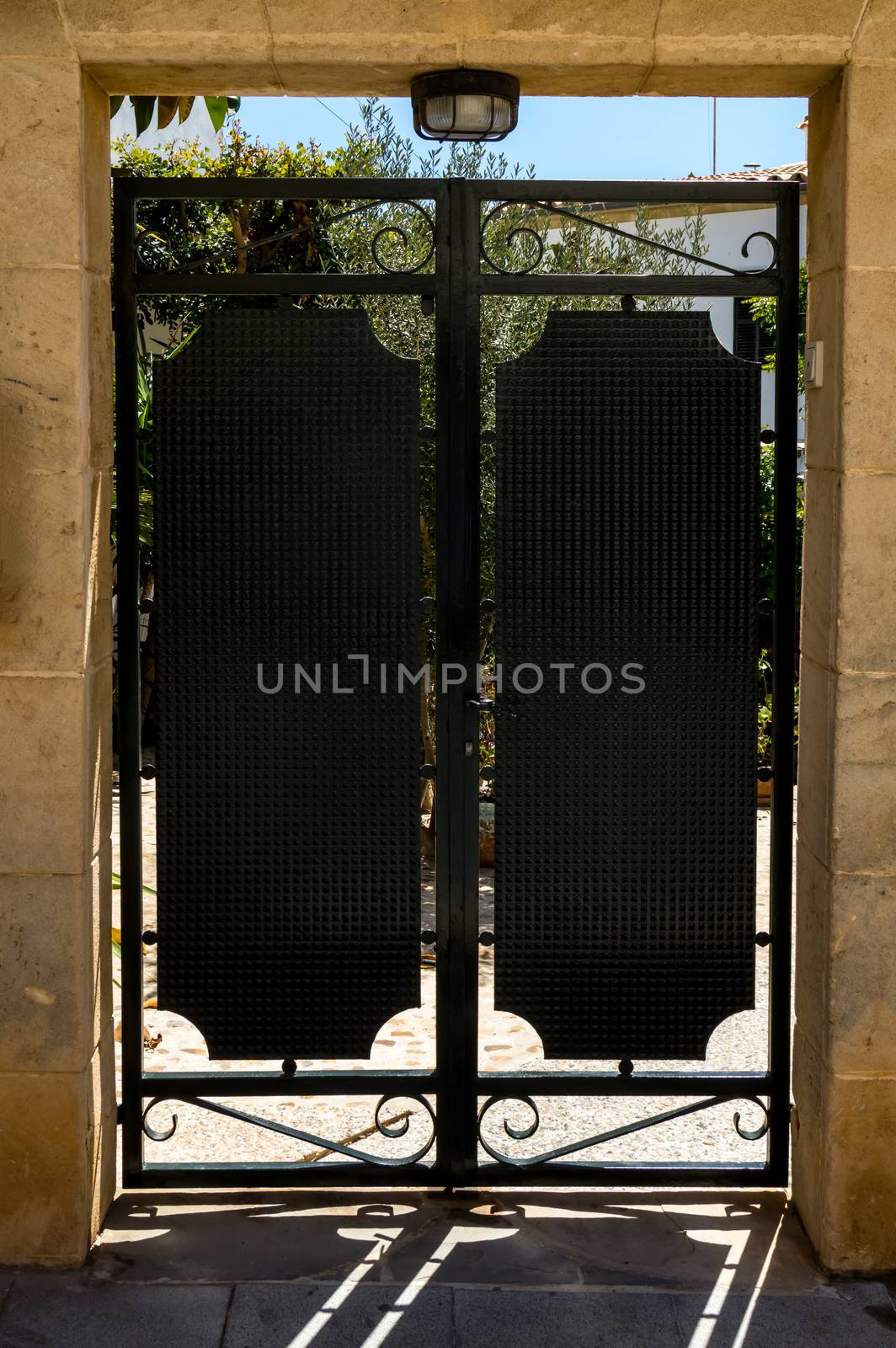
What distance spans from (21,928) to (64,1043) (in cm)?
31

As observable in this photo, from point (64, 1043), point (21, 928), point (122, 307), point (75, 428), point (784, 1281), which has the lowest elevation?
point (784, 1281)

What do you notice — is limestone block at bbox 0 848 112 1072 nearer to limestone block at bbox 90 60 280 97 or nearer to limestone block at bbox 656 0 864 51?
limestone block at bbox 90 60 280 97


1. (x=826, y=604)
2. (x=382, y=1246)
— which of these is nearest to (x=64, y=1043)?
(x=382, y=1246)

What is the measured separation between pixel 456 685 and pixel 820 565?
100 centimetres

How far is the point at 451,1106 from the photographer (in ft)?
12.8

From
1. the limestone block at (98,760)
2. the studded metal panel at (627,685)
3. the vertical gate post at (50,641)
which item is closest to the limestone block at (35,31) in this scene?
the vertical gate post at (50,641)

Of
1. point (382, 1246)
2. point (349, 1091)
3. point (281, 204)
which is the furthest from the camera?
point (281, 204)

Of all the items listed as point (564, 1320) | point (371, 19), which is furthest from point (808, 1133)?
point (371, 19)

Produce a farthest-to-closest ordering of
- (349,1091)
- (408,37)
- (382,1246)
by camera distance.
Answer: (349,1091)
(382,1246)
(408,37)

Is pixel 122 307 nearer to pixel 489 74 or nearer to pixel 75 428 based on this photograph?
pixel 75 428

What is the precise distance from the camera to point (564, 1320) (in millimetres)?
3260

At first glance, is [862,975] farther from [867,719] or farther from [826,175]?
[826,175]

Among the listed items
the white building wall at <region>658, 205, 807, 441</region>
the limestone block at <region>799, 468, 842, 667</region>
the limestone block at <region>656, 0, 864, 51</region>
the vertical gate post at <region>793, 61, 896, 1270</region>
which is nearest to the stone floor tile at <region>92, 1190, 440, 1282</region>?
the vertical gate post at <region>793, 61, 896, 1270</region>

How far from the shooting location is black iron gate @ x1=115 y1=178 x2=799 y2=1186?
377 centimetres
